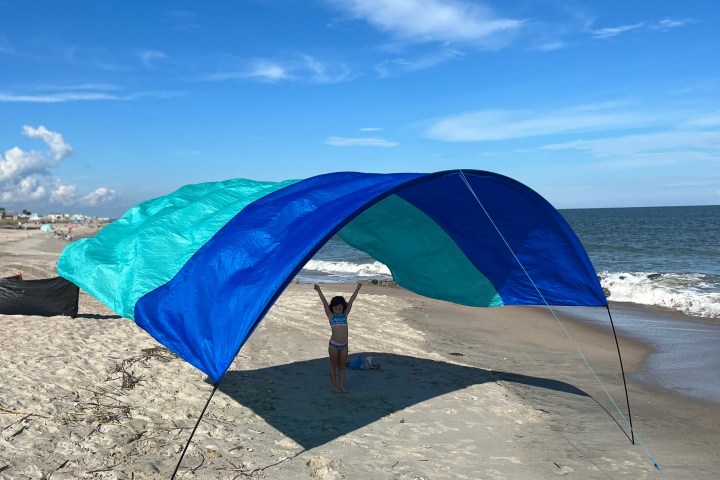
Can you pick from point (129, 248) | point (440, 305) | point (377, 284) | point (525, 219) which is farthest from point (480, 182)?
point (377, 284)

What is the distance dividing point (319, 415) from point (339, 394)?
805 mm

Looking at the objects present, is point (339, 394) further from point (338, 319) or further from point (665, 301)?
point (665, 301)

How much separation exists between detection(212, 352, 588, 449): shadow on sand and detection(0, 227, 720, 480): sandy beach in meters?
0.03

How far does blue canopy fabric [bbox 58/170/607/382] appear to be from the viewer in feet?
16.0

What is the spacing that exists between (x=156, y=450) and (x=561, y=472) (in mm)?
3927

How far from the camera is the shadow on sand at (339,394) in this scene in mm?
6352

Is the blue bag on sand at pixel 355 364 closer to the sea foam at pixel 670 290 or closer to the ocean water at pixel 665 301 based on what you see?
the ocean water at pixel 665 301

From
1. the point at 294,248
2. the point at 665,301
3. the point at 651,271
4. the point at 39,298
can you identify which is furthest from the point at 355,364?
the point at 651,271

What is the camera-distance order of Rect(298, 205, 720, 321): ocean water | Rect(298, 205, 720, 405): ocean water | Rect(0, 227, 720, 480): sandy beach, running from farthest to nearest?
Rect(298, 205, 720, 321): ocean water, Rect(298, 205, 720, 405): ocean water, Rect(0, 227, 720, 480): sandy beach

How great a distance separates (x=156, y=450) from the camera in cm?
538

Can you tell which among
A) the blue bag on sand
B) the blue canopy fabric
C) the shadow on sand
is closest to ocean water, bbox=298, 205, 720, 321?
the shadow on sand

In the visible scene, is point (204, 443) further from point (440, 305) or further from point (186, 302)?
point (440, 305)

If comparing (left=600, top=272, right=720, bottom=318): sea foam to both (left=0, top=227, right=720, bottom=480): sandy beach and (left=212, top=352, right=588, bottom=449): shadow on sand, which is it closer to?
(left=0, top=227, right=720, bottom=480): sandy beach

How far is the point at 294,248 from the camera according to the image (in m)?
4.93
